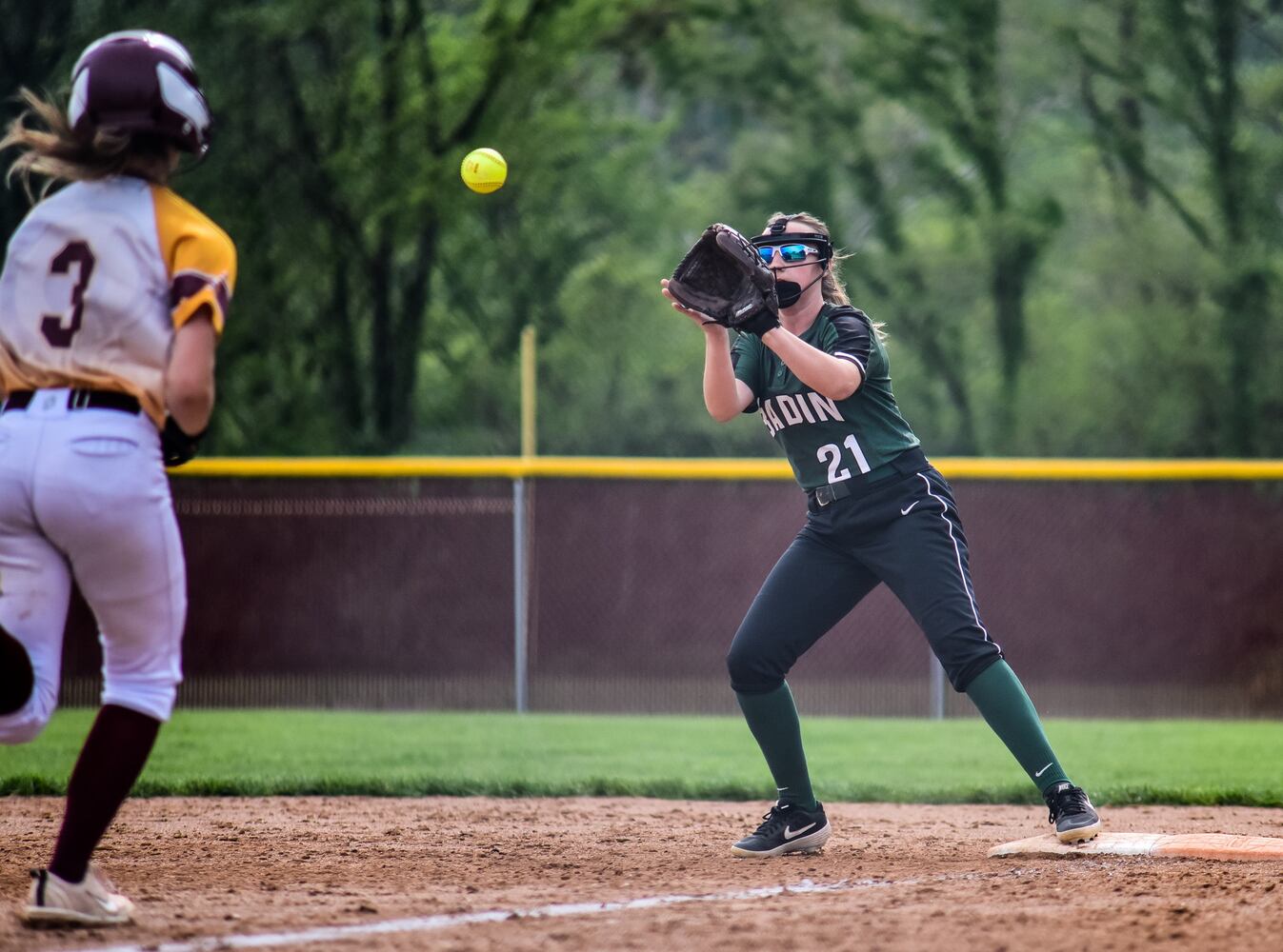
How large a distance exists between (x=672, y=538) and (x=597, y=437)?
5970 mm

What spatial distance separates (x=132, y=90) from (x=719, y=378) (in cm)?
213

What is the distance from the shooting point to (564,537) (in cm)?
1171

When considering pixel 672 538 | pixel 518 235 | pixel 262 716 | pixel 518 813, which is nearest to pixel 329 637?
pixel 262 716

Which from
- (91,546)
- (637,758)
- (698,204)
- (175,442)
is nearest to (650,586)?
(637,758)

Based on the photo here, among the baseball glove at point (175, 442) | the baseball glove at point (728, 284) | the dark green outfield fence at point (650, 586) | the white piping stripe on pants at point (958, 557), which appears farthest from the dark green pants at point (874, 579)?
the dark green outfield fence at point (650, 586)

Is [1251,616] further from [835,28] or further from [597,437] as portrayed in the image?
[835,28]

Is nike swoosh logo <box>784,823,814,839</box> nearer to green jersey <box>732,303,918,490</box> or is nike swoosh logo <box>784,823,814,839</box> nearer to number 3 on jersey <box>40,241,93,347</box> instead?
green jersey <box>732,303,918,490</box>

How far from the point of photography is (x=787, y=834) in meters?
5.18

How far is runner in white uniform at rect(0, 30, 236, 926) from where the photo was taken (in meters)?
3.59

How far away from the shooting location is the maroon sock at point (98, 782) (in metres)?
3.69

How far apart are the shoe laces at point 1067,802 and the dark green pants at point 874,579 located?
0.44m

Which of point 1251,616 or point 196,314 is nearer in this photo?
point 196,314

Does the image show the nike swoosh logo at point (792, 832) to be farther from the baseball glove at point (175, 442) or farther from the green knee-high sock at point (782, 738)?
the baseball glove at point (175, 442)

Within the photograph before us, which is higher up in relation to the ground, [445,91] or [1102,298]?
[445,91]
